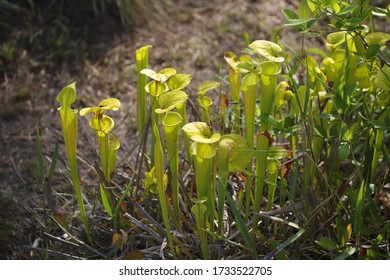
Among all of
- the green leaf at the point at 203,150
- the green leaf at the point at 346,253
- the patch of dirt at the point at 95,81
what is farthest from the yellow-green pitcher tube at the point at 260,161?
the patch of dirt at the point at 95,81

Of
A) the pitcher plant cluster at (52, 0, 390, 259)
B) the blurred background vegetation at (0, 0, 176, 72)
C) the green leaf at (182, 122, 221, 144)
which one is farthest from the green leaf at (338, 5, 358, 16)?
the blurred background vegetation at (0, 0, 176, 72)

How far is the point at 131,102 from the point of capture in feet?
9.62

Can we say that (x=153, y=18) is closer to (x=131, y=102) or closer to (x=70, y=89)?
(x=131, y=102)

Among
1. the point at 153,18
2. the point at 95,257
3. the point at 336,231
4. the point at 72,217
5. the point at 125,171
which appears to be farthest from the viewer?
the point at 153,18

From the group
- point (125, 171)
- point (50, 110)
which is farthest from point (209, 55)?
point (125, 171)

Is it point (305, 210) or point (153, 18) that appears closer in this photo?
A: point (305, 210)

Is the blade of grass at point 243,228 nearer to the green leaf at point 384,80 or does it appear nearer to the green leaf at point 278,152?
the green leaf at point 278,152

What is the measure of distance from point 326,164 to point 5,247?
1140mm

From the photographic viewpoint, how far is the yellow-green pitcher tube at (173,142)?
1.53m

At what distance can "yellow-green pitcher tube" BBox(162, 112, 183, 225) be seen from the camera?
153 cm

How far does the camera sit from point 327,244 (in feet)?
5.41

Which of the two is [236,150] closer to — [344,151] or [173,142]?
[173,142]

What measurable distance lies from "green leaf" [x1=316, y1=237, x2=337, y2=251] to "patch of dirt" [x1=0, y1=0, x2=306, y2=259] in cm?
77

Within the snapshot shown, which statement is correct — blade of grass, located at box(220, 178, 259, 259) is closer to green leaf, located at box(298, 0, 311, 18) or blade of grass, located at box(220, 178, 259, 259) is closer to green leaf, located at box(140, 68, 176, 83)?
green leaf, located at box(140, 68, 176, 83)
